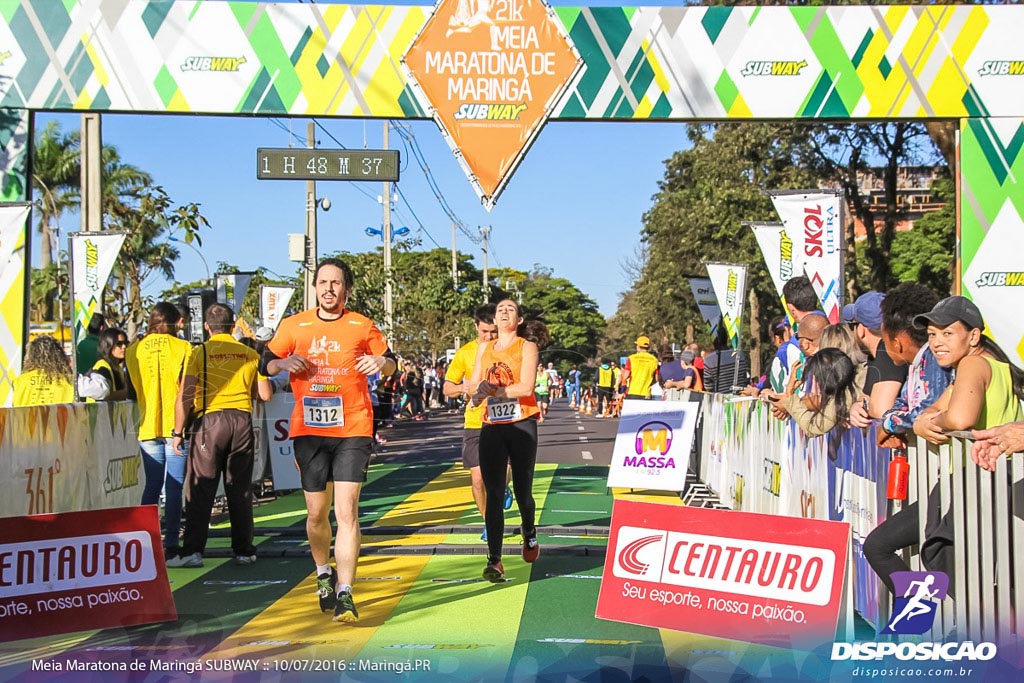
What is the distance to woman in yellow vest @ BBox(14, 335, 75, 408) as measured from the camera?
9.51m

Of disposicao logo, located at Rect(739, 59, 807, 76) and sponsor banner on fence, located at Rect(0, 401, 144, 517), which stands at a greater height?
disposicao logo, located at Rect(739, 59, 807, 76)

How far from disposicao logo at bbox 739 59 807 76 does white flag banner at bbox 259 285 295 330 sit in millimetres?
Result: 15217

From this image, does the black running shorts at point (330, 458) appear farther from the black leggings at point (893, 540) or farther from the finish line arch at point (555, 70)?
the finish line arch at point (555, 70)

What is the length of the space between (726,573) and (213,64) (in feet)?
21.6

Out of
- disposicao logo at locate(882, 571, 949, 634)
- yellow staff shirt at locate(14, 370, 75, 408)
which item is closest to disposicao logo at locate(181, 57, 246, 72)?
yellow staff shirt at locate(14, 370, 75, 408)

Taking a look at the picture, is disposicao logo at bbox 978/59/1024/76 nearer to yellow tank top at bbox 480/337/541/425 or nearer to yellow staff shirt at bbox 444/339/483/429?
yellow tank top at bbox 480/337/541/425

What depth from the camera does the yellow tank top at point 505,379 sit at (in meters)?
8.03

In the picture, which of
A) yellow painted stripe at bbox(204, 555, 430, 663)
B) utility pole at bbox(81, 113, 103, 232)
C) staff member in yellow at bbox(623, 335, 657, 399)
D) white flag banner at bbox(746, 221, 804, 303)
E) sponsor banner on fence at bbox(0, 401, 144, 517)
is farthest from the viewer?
staff member in yellow at bbox(623, 335, 657, 399)

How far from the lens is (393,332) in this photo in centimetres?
4122

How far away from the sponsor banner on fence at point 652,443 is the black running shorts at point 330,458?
253 inches

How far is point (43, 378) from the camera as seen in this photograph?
→ 952cm

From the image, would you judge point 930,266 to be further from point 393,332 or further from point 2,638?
point 2,638

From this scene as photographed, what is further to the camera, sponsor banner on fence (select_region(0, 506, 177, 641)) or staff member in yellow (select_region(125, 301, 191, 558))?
staff member in yellow (select_region(125, 301, 191, 558))

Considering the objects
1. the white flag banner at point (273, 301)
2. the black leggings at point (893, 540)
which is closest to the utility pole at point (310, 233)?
the white flag banner at point (273, 301)
